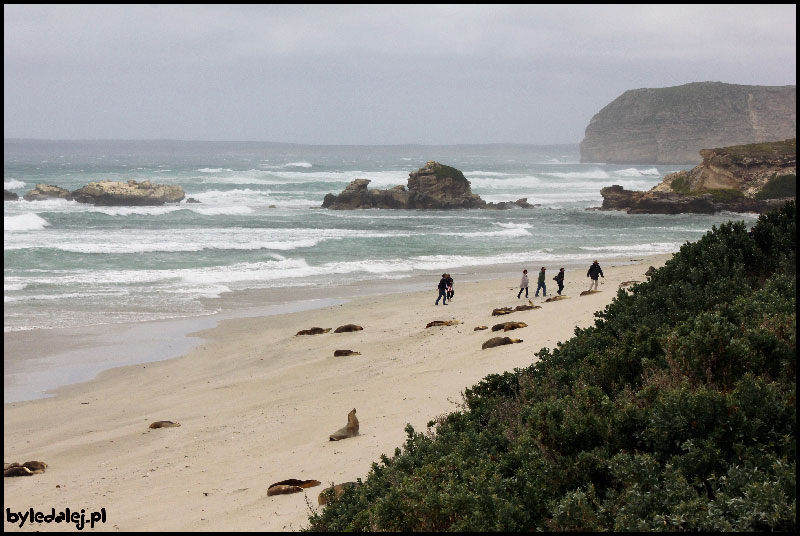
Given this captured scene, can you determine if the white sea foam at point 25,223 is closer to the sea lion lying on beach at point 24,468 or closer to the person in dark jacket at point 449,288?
the person in dark jacket at point 449,288

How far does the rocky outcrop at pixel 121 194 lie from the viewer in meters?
60.8

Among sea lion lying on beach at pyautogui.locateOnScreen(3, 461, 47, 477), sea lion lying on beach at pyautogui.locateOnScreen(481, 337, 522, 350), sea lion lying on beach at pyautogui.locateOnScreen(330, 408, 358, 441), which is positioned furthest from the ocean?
sea lion lying on beach at pyautogui.locateOnScreen(330, 408, 358, 441)

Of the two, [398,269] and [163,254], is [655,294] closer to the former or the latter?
[398,269]

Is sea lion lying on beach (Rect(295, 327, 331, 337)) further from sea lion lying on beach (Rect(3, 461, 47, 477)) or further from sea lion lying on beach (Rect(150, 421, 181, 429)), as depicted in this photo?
sea lion lying on beach (Rect(3, 461, 47, 477))

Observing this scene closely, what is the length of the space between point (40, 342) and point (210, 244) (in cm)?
1908

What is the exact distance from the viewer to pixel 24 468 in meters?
10.1

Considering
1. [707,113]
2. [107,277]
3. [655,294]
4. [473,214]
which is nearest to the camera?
[655,294]

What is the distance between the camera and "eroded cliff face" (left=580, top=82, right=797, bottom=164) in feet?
568

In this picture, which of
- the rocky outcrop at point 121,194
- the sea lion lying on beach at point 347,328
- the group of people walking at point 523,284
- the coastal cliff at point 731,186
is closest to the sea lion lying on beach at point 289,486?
the sea lion lying on beach at point 347,328

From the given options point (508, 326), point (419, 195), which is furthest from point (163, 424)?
point (419, 195)

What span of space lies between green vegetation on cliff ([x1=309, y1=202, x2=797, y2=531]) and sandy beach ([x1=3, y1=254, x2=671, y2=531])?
1.58m

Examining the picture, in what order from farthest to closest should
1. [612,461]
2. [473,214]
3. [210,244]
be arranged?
[473,214]
[210,244]
[612,461]

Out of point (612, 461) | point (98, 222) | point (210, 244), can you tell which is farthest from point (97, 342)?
point (98, 222)

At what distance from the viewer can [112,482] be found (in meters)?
9.49
